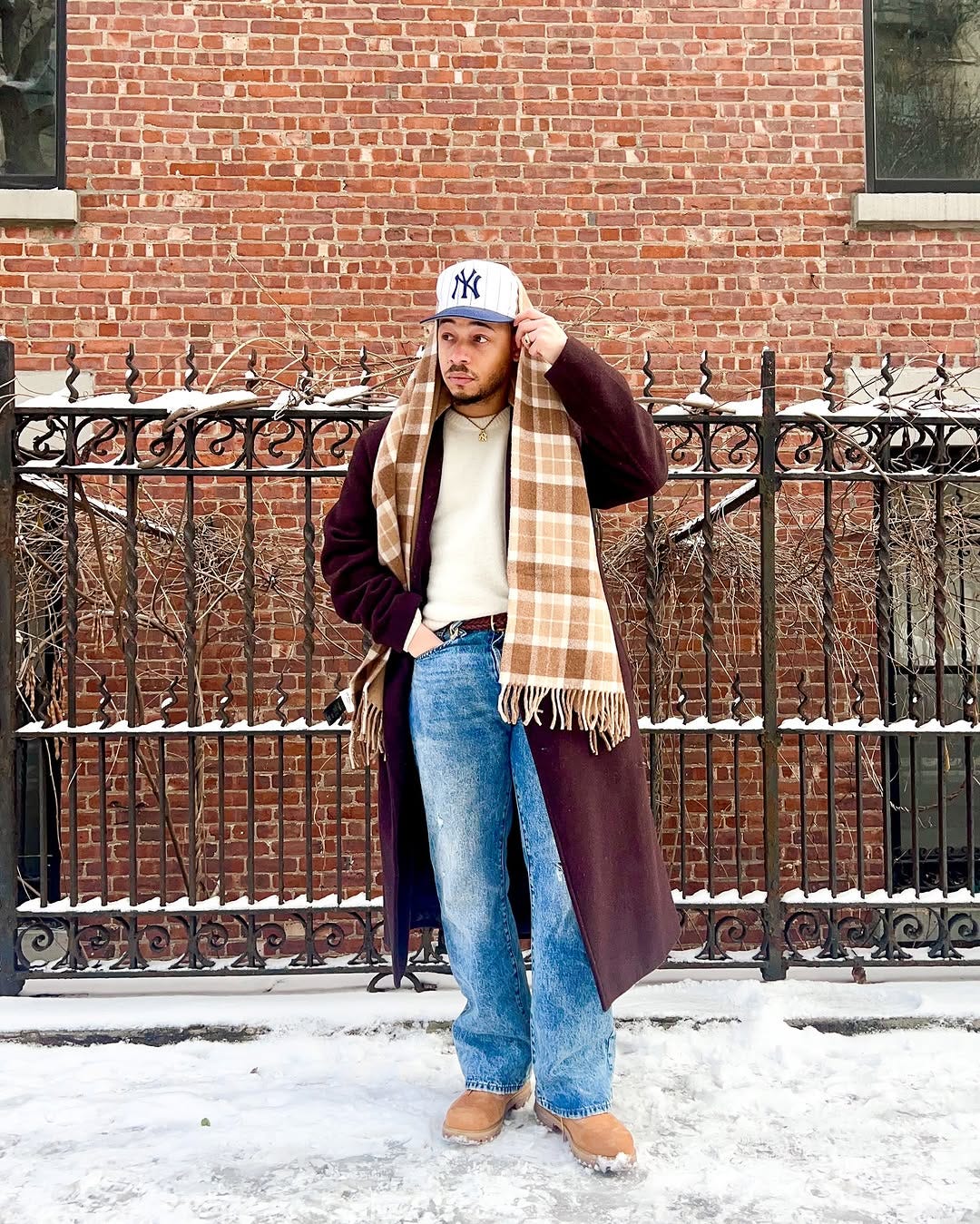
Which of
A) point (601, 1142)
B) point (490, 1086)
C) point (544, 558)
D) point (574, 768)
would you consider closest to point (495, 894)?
point (574, 768)

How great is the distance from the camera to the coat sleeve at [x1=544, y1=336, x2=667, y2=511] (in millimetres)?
2270

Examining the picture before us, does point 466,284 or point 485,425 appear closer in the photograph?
point 466,284

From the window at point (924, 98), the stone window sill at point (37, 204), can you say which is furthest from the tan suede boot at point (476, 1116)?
the window at point (924, 98)

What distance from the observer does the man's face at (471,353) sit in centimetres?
239

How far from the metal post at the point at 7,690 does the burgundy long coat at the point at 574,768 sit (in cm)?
171

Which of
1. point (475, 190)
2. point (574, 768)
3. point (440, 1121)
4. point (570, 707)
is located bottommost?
point (440, 1121)

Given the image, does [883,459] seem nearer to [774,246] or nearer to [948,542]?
[948,542]

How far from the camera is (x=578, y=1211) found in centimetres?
222

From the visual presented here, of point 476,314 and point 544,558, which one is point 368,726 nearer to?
point 544,558

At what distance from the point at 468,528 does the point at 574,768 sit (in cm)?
65

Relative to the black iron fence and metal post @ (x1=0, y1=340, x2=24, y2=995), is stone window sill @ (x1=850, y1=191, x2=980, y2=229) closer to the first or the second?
the black iron fence

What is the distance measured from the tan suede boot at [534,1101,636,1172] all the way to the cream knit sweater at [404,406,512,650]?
1.24 metres

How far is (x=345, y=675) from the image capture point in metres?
5.04

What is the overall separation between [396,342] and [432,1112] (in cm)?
392
